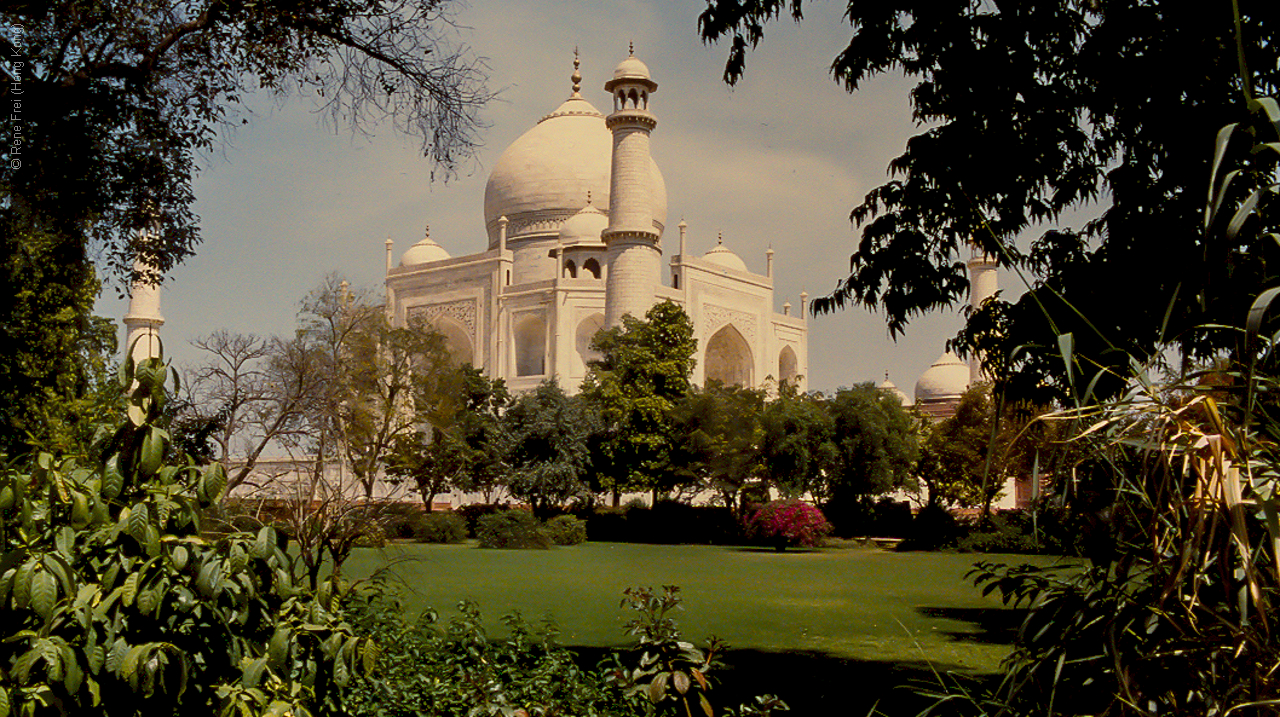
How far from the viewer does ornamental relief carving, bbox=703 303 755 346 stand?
35.1 metres

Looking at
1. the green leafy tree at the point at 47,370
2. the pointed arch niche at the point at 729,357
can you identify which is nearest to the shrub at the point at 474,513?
the green leafy tree at the point at 47,370

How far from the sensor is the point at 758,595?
10844 mm

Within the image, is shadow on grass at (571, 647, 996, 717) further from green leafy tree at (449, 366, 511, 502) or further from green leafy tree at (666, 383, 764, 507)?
green leafy tree at (449, 366, 511, 502)

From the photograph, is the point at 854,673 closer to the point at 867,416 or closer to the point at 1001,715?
the point at 1001,715

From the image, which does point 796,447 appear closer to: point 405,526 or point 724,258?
point 405,526

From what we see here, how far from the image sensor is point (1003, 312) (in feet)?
17.0

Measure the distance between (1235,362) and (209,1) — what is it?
194 inches

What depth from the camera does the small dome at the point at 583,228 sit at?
34.2 metres

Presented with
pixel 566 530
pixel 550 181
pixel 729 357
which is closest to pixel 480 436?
pixel 566 530

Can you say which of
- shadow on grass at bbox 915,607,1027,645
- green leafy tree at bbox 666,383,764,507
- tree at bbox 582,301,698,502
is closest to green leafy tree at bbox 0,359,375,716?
shadow on grass at bbox 915,607,1027,645

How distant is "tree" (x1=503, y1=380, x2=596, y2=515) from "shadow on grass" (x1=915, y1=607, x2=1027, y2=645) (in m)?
12.3

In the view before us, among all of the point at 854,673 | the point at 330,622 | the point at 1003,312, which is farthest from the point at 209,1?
the point at 854,673

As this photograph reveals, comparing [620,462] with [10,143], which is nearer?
[10,143]

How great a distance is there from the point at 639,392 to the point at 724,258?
55.8 feet
